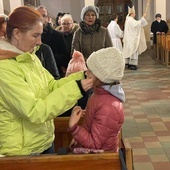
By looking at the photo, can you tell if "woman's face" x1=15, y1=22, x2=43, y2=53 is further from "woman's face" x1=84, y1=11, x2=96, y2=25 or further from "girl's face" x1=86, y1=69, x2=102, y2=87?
"woman's face" x1=84, y1=11, x2=96, y2=25

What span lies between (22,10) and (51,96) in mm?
458

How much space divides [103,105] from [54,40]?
2328 millimetres

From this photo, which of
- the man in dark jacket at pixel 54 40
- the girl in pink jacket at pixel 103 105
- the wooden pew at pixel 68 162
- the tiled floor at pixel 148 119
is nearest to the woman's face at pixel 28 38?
the girl in pink jacket at pixel 103 105

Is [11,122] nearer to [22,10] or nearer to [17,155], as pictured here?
[17,155]

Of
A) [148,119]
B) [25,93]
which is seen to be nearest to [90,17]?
[148,119]

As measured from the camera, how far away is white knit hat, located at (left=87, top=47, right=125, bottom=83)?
71.9 inches

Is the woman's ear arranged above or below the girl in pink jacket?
above

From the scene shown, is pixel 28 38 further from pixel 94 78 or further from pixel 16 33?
pixel 94 78

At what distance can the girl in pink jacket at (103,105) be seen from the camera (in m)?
1.84

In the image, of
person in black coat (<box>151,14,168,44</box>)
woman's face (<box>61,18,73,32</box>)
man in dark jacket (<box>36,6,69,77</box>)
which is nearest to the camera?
man in dark jacket (<box>36,6,69,77</box>)

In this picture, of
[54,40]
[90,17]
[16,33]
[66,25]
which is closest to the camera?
[16,33]

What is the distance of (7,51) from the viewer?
1663 millimetres

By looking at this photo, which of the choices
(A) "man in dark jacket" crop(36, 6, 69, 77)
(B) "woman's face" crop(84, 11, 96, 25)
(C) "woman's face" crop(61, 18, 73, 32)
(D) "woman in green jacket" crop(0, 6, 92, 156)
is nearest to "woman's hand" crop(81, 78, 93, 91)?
(D) "woman in green jacket" crop(0, 6, 92, 156)

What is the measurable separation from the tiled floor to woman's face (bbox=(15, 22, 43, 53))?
207 centimetres
